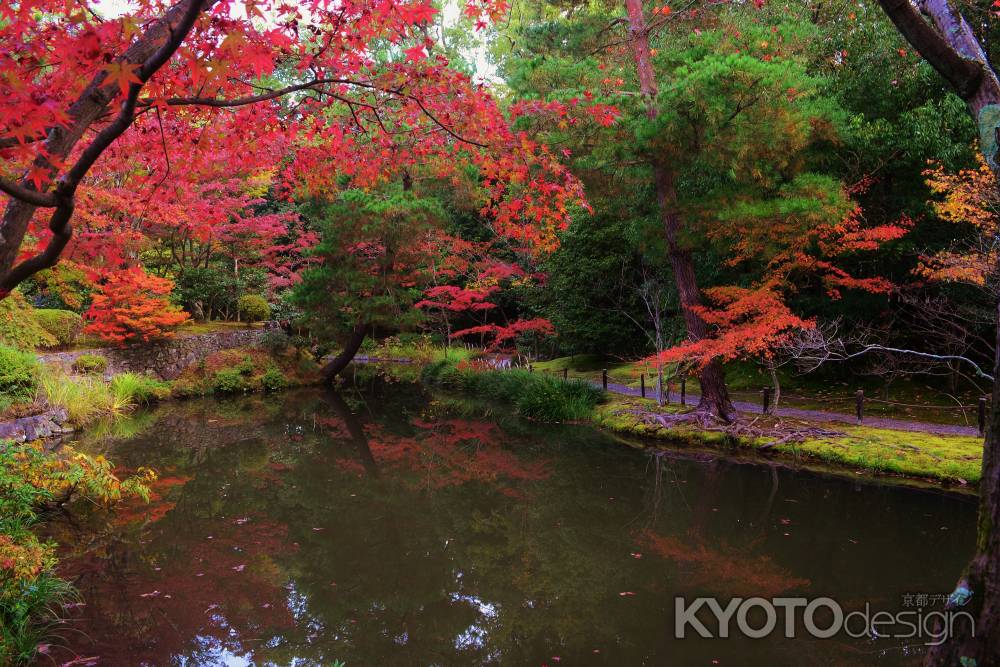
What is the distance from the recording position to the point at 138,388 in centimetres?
1330

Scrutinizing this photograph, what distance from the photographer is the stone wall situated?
1334 cm

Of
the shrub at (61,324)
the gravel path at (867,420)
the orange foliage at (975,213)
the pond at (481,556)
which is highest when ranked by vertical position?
the orange foliage at (975,213)

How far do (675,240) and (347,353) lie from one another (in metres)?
9.89

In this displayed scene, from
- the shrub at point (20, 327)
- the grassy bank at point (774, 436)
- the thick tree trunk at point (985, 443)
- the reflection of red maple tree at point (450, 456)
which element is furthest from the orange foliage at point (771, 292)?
the shrub at point (20, 327)

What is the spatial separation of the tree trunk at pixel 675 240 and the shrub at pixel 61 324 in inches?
504

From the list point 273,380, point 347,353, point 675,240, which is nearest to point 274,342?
point 273,380

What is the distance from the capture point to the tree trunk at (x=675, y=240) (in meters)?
9.12

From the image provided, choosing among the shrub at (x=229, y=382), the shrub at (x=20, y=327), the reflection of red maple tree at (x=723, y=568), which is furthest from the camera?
the shrub at (x=229, y=382)

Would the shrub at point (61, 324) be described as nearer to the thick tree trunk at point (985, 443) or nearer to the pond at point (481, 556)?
the pond at point (481, 556)

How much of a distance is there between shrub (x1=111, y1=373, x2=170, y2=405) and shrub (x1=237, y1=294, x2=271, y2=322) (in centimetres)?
405

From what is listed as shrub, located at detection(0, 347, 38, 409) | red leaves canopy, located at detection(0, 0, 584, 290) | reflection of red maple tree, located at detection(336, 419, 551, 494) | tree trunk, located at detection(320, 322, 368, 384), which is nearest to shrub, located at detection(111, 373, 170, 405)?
shrub, located at detection(0, 347, 38, 409)

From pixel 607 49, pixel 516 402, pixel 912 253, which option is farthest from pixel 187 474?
pixel 912 253

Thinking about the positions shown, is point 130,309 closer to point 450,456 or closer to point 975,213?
point 450,456

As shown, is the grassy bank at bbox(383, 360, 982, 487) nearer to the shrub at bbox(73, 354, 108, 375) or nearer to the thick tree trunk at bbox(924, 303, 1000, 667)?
the thick tree trunk at bbox(924, 303, 1000, 667)
